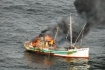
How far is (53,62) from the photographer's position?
14900cm

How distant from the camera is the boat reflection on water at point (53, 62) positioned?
474ft

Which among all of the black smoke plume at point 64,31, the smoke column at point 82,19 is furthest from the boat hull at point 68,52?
the smoke column at point 82,19

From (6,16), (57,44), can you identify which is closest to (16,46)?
(57,44)

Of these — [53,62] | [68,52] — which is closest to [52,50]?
[68,52]

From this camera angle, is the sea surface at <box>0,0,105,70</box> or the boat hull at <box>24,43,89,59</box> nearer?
the sea surface at <box>0,0,105,70</box>

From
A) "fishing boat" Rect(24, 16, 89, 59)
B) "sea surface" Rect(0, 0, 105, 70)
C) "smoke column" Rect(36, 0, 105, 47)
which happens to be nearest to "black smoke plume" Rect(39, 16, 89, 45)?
"smoke column" Rect(36, 0, 105, 47)

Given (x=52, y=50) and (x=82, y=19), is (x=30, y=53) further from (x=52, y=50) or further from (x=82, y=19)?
(x=82, y=19)

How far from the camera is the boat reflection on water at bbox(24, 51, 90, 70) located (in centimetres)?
14438

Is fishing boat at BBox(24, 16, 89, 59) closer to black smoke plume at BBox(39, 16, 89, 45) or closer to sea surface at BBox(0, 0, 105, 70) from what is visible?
sea surface at BBox(0, 0, 105, 70)

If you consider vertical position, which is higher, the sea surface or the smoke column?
the smoke column

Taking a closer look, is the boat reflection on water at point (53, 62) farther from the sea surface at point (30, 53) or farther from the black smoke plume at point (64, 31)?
the black smoke plume at point (64, 31)

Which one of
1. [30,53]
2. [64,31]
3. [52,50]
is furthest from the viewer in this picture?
[64,31]

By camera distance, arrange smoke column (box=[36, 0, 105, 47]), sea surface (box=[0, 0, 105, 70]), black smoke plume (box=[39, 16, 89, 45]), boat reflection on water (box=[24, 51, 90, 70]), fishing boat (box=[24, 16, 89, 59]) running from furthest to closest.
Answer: black smoke plume (box=[39, 16, 89, 45])
smoke column (box=[36, 0, 105, 47])
fishing boat (box=[24, 16, 89, 59])
sea surface (box=[0, 0, 105, 70])
boat reflection on water (box=[24, 51, 90, 70])

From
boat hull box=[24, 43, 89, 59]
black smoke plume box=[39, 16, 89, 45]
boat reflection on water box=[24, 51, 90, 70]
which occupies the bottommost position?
boat reflection on water box=[24, 51, 90, 70]
